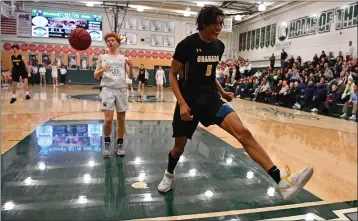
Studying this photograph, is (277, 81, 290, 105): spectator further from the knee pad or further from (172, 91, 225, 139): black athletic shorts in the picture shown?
the knee pad

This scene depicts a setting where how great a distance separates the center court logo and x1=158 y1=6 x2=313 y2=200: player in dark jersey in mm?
18146

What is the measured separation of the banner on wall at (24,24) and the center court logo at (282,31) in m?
17.1

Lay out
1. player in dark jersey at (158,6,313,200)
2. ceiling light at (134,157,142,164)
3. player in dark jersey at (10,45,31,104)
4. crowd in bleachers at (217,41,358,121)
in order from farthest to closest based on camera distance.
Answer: crowd in bleachers at (217,41,358,121), player in dark jersey at (10,45,31,104), ceiling light at (134,157,142,164), player in dark jersey at (158,6,313,200)

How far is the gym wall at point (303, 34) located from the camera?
14.5 meters

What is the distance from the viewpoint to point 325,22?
15953 mm

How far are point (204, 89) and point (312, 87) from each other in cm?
975

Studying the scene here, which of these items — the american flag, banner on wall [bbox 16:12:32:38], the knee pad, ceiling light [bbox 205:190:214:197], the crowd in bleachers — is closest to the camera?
the knee pad

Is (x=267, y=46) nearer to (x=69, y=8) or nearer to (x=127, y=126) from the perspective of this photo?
(x=69, y=8)

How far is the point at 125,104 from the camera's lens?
4129mm

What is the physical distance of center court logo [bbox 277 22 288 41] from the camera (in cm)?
1926

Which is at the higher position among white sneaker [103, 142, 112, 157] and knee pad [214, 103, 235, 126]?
knee pad [214, 103, 235, 126]

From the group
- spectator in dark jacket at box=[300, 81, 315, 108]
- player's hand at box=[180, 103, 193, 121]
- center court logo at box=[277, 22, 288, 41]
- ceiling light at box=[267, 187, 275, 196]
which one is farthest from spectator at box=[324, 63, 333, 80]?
player's hand at box=[180, 103, 193, 121]

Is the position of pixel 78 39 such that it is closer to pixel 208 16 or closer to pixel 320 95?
pixel 208 16

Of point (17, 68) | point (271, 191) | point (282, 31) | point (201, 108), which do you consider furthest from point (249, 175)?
point (282, 31)
